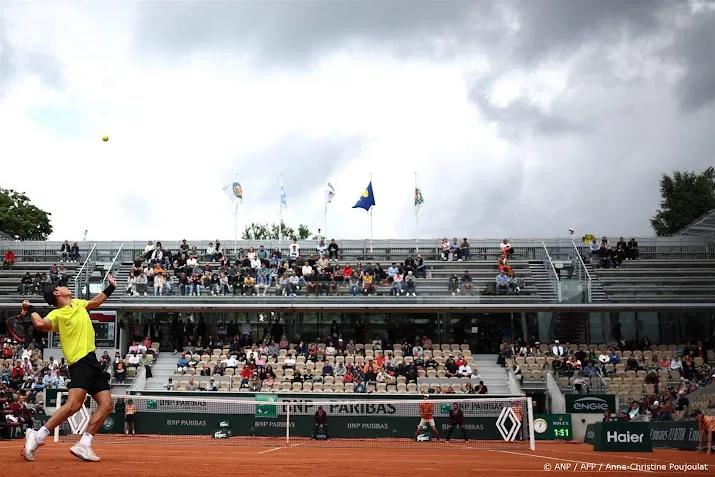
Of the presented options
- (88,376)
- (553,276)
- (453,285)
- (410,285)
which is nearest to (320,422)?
(410,285)

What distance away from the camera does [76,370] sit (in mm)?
11562

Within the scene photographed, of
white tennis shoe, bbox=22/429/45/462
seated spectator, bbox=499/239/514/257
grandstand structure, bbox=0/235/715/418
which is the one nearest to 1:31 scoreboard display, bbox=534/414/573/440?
grandstand structure, bbox=0/235/715/418

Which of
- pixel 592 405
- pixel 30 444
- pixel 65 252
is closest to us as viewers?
pixel 30 444

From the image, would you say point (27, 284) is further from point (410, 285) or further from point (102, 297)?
point (102, 297)

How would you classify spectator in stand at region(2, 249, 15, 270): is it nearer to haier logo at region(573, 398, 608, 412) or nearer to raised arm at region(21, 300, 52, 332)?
haier logo at region(573, 398, 608, 412)

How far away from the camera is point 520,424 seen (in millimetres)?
31516

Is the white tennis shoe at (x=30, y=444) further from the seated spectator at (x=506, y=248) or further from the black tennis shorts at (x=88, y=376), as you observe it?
the seated spectator at (x=506, y=248)

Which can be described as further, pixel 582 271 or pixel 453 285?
pixel 582 271

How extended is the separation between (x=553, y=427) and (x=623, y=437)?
1060 centimetres

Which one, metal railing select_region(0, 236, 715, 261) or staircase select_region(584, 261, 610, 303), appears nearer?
staircase select_region(584, 261, 610, 303)

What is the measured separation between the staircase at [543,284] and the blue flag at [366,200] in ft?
32.3

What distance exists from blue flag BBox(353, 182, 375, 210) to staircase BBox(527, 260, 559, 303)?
32.3 ft

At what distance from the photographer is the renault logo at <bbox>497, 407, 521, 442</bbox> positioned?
31.4m

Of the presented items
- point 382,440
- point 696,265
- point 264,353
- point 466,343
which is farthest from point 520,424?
point 696,265
